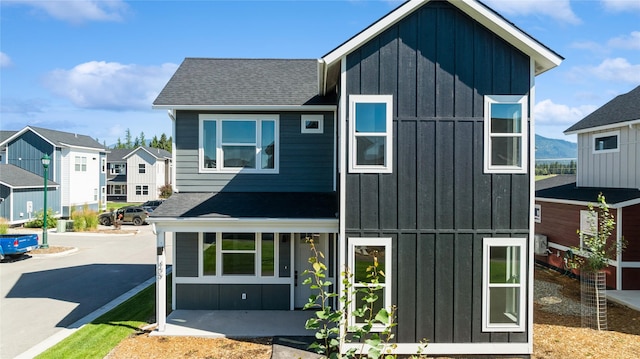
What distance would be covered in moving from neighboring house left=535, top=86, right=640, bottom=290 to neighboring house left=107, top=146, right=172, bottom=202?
41082 millimetres

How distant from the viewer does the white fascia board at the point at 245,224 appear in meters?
9.31

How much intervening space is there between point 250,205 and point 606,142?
13.5 meters

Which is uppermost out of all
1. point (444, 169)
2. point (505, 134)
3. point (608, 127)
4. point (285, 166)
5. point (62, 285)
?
point (608, 127)

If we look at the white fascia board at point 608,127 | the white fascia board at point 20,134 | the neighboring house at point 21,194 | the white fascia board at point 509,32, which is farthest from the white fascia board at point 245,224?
the white fascia board at point 20,134

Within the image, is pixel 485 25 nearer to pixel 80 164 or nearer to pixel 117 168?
pixel 80 164

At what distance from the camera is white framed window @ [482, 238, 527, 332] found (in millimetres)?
8188

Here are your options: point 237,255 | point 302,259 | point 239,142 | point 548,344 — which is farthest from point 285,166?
point 548,344

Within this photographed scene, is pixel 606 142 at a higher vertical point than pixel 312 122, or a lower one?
lower

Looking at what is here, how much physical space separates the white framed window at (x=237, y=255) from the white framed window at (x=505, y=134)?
5.89 meters

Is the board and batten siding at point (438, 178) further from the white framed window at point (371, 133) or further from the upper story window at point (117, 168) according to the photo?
the upper story window at point (117, 168)

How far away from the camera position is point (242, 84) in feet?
39.4

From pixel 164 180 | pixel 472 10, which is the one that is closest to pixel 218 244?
pixel 472 10

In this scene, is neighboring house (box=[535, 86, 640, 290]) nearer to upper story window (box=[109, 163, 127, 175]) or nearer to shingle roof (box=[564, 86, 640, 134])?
shingle roof (box=[564, 86, 640, 134])

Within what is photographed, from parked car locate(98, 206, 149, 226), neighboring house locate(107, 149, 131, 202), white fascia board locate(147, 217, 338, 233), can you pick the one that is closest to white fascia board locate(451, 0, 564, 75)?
white fascia board locate(147, 217, 338, 233)
